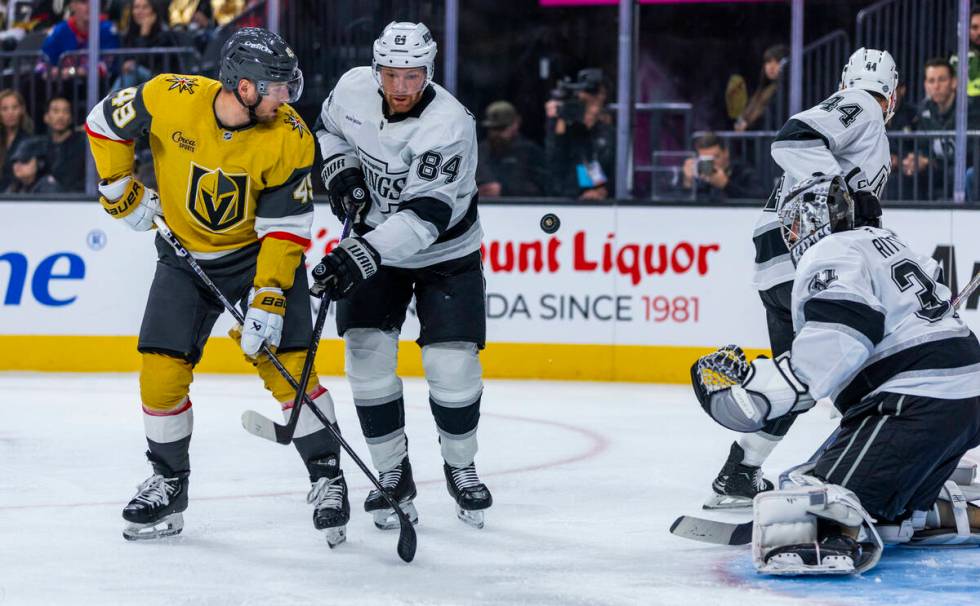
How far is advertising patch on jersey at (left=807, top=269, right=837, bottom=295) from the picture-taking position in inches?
106

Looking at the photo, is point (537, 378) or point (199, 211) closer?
point (199, 211)

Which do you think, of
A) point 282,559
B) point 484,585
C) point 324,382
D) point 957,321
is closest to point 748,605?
point 484,585

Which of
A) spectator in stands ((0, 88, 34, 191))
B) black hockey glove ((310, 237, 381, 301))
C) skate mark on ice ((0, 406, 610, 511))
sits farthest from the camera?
spectator in stands ((0, 88, 34, 191))

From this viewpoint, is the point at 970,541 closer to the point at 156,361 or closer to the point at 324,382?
the point at 156,361

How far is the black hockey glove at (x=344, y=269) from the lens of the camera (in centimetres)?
305

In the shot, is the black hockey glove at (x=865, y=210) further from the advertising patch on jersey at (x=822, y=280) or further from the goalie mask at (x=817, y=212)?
the advertising patch on jersey at (x=822, y=280)

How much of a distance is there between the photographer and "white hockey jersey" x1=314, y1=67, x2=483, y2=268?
11.1 ft

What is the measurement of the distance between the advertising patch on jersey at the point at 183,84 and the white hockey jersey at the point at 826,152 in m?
1.43

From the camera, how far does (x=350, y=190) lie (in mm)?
3352

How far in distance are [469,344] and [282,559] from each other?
0.72 meters

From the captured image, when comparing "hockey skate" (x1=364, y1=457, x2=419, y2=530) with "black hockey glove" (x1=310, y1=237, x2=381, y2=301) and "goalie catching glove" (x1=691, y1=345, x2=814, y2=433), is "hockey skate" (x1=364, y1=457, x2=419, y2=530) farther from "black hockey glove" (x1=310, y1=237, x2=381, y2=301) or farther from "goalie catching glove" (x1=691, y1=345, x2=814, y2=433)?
"goalie catching glove" (x1=691, y1=345, x2=814, y2=433)

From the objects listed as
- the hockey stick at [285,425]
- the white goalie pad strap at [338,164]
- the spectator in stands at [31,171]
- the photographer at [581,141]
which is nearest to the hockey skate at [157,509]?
the hockey stick at [285,425]

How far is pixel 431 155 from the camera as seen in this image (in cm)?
321

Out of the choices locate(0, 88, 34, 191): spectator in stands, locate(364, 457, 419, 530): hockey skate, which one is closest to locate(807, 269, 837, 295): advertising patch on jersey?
locate(364, 457, 419, 530): hockey skate
